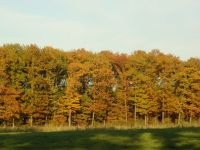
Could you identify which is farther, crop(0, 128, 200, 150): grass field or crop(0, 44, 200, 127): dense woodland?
crop(0, 44, 200, 127): dense woodland

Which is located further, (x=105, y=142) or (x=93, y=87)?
(x=93, y=87)

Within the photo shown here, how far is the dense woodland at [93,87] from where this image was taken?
62594 mm

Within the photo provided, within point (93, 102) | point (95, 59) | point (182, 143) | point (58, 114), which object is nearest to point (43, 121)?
point (58, 114)

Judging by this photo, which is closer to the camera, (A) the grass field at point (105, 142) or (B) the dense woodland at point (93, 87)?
(A) the grass field at point (105, 142)

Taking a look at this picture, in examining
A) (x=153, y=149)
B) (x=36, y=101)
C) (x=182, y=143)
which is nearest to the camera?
(x=153, y=149)

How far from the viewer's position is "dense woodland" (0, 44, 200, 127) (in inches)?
2464

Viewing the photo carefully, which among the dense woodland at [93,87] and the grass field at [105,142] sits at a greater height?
the dense woodland at [93,87]

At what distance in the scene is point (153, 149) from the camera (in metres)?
15.0

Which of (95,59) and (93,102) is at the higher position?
(95,59)

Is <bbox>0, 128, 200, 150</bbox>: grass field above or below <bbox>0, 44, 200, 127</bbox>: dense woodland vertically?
below

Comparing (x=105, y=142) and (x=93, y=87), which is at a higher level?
(x=93, y=87)

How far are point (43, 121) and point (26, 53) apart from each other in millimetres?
8888

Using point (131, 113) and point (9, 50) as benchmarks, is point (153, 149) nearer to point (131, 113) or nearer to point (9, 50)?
point (9, 50)

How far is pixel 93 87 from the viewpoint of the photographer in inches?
2655
